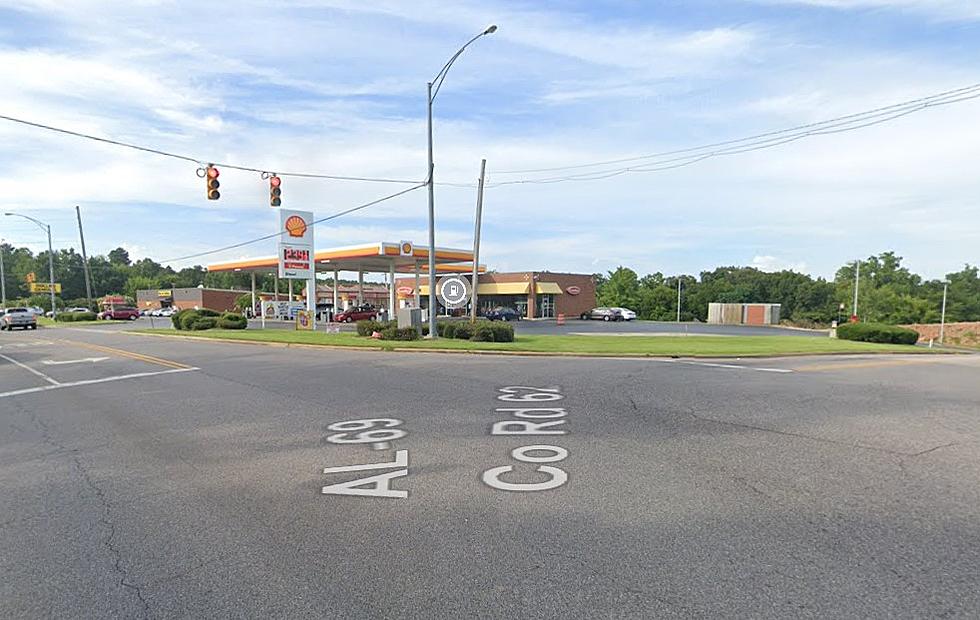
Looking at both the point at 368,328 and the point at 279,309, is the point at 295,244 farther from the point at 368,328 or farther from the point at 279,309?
the point at 279,309

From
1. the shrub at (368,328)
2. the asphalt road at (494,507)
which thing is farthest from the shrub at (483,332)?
the asphalt road at (494,507)

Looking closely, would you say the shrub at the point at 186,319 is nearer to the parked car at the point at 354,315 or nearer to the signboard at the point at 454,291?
the parked car at the point at 354,315

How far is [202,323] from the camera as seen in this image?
104 ft

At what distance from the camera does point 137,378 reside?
1304 centimetres

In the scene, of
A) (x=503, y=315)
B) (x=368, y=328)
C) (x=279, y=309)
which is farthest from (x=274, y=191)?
(x=279, y=309)

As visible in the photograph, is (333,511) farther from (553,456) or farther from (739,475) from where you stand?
(739,475)

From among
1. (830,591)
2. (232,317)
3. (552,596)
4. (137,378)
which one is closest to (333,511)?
(552,596)

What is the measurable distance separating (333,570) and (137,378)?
11.8m

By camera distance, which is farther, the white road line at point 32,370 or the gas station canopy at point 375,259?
the gas station canopy at point 375,259

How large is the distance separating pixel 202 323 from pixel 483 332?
58.5 ft

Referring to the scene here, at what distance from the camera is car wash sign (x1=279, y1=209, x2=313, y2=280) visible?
108 ft

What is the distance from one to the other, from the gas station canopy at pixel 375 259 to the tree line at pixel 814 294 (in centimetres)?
2909

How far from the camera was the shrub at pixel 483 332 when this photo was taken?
22719 millimetres

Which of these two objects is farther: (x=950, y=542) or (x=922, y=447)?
(x=922, y=447)
